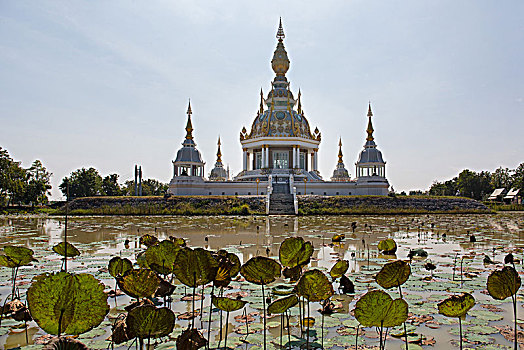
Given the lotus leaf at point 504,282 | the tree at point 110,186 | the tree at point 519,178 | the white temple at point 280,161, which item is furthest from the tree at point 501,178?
the lotus leaf at point 504,282

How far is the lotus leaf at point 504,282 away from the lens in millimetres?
4094

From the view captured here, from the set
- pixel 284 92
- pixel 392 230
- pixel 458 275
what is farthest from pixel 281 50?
pixel 458 275

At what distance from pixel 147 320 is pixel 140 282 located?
69 cm

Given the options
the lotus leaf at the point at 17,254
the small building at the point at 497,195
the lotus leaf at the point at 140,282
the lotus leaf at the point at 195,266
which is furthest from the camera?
the small building at the point at 497,195

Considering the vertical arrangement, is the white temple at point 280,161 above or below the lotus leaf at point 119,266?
above

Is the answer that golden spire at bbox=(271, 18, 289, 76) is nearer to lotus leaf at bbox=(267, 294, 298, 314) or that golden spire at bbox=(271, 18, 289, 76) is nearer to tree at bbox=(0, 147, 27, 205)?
tree at bbox=(0, 147, 27, 205)

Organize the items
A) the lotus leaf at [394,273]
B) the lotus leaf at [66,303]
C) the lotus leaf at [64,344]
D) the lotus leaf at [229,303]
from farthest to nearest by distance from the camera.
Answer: the lotus leaf at [394,273] → the lotus leaf at [229,303] → the lotus leaf at [66,303] → the lotus leaf at [64,344]

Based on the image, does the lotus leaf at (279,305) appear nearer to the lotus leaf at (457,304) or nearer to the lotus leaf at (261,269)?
the lotus leaf at (261,269)

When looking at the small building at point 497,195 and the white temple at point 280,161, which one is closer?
the white temple at point 280,161

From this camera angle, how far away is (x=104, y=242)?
1337 cm

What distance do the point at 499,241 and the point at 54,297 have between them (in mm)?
13351

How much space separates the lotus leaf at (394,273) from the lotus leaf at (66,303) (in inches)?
101

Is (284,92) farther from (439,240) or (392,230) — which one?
(439,240)

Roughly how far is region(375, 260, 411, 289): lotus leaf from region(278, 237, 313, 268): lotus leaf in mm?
746
